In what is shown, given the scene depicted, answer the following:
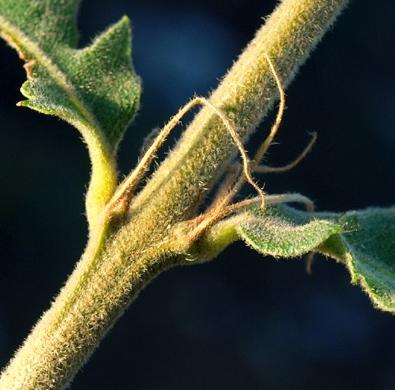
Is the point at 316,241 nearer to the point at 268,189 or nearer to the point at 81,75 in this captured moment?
the point at 81,75

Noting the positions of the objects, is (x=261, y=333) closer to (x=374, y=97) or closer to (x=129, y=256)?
(x=374, y=97)

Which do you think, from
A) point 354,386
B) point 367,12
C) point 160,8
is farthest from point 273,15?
point 367,12

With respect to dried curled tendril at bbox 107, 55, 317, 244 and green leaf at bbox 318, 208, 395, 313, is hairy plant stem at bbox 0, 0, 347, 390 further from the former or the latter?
green leaf at bbox 318, 208, 395, 313

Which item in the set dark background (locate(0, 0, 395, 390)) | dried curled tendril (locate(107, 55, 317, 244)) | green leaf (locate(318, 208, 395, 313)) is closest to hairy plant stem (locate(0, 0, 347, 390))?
dried curled tendril (locate(107, 55, 317, 244))

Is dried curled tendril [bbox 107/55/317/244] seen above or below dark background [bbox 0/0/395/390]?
above

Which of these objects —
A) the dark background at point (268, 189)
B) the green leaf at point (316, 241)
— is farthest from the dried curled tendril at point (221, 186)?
the dark background at point (268, 189)

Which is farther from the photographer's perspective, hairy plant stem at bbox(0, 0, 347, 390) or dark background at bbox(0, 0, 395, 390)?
dark background at bbox(0, 0, 395, 390)

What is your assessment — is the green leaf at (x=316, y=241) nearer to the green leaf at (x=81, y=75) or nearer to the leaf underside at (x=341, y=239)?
the leaf underside at (x=341, y=239)
